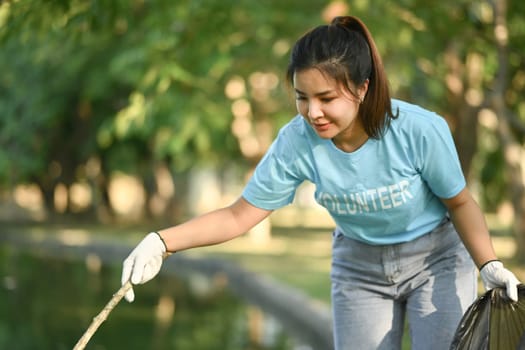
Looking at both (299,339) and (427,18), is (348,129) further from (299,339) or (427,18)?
(427,18)

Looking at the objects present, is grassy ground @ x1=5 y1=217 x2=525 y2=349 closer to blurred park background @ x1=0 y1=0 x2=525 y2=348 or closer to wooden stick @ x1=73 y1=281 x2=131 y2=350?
blurred park background @ x1=0 y1=0 x2=525 y2=348

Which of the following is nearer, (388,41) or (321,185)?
(321,185)

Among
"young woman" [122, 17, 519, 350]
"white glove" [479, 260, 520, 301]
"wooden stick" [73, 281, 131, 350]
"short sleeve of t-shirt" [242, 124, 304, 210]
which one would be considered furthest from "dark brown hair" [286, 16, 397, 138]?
"wooden stick" [73, 281, 131, 350]

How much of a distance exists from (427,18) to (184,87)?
153 inches

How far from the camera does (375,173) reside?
3.62 m

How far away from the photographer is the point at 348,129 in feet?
11.8

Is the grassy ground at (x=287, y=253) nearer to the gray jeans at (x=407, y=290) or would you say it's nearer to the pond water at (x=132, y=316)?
the pond water at (x=132, y=316)

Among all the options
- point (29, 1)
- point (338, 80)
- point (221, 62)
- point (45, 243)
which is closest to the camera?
point (338, 80)

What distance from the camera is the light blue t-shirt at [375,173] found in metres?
3.58

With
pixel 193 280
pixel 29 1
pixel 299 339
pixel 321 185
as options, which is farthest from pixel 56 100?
pixel 321 185

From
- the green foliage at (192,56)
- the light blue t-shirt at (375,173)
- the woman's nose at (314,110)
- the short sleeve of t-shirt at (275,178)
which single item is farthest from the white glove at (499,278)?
the green foliage at (192,56)

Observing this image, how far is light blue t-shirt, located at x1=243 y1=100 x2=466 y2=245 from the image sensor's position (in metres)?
3.58

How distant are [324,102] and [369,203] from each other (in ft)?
1.31

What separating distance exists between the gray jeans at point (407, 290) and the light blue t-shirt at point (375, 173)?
0.09m
